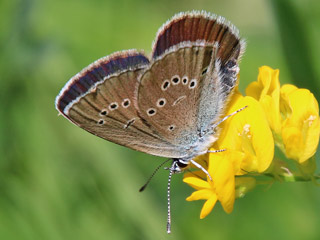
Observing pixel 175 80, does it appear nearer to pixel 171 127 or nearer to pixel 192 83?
pixel 192 83

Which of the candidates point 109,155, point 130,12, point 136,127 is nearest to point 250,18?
point 130,12

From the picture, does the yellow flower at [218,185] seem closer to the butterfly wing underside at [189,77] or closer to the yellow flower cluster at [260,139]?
the yellow flower cluster at [260,139]

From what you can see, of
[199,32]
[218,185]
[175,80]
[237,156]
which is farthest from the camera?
[175,80]

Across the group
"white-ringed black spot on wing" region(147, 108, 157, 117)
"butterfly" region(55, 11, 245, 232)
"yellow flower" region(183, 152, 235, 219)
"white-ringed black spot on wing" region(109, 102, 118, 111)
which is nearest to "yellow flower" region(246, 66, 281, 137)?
"butterfly" region(55, 11, 245, 232)

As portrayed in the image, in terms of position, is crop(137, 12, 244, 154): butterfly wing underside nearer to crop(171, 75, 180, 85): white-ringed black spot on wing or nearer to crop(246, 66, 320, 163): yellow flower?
crop(171, 75, 180, 85): white-ringed black spot on wing

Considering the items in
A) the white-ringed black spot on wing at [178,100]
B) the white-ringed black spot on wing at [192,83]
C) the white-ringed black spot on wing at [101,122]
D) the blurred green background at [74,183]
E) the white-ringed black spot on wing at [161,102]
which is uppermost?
the white-ringed black spot on wing at [101,122]

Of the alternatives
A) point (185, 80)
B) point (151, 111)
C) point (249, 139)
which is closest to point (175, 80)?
point (185, 80)

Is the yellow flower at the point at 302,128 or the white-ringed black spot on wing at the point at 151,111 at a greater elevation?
the white-ringed black spot on wing at the point at 151,111

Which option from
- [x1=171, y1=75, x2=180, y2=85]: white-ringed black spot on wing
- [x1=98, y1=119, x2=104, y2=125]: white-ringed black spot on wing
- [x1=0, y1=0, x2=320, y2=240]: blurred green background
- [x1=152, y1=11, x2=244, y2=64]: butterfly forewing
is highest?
[x1=152, y1=11, x2=244, y2=64]: butterfly forewing

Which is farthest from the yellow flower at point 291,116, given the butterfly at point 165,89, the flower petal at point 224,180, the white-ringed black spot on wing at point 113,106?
the white-ringed black spot on wing at point 113,106
